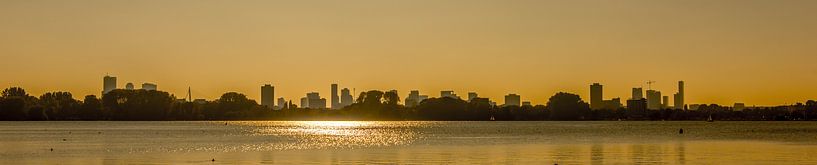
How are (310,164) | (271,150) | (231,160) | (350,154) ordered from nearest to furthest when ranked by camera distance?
(310,164) < (231,160) < (350,154) < (271,150)

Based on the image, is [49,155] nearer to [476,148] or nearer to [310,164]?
[310,164]

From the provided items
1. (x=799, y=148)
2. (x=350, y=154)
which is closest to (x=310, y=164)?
(x=350, y=154)

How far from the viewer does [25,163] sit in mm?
69625

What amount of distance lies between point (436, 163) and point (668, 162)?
13.0m

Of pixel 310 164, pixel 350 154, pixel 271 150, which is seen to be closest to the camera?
pixel 310 164

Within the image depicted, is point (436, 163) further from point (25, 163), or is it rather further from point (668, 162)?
point (25, 163)

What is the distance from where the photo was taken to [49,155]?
79.4m

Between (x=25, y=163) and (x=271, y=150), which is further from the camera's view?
(x=271, y=150)

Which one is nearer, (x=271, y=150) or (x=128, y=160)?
(x=128, y=160)

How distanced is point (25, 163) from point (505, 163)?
27094 millimetres

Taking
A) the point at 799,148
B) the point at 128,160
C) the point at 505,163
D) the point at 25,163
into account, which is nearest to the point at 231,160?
the point at 128,160

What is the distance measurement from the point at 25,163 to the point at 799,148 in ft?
174

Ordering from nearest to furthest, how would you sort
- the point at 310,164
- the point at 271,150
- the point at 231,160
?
the point at 310,164 < the point at 231,160 < the point at 271,150

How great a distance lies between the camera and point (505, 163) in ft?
223
